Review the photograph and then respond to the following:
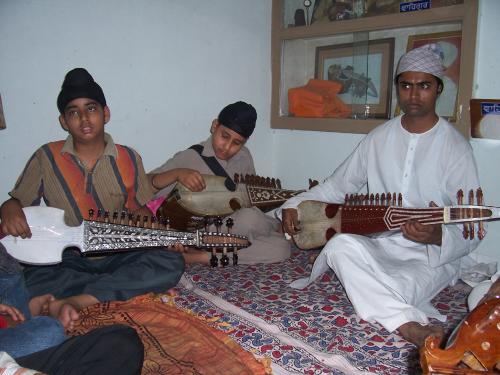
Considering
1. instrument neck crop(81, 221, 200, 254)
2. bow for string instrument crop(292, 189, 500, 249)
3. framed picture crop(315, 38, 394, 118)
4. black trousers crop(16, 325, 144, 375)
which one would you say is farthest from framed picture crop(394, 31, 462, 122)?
black trousers crop(16, 325, 144, 375)

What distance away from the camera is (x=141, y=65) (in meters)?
3.72

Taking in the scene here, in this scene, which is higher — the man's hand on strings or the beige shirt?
the beige shirt

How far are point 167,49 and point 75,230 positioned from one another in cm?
200

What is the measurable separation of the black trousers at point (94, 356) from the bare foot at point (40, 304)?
0.78m

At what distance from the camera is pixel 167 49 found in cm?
386

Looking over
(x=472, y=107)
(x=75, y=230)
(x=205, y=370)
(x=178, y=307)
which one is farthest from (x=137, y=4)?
(x=205, y=370)

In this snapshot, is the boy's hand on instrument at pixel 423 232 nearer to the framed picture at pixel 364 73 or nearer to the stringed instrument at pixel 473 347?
the stringed instrument at pixel 473 347

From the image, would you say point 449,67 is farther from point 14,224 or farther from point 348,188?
point 14,224

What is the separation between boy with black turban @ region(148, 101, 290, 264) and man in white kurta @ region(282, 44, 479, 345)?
1.32 ft

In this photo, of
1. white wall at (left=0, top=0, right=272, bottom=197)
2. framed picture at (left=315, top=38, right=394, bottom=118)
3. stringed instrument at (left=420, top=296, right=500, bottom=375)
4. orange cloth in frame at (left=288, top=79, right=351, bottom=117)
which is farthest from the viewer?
orange cloth in frame at (left=288, top=79, right=351, bottom=117)

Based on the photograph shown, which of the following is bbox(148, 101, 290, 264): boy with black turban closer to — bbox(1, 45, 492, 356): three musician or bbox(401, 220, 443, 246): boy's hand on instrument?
bbox(1, 45, 492, 356): three musician

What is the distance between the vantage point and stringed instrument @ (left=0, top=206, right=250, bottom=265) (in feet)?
7.97

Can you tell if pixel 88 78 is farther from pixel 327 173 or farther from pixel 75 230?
pixel 327 173

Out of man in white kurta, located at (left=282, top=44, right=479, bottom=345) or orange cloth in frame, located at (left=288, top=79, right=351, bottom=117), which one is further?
orange cloth in frame, located at (left=288, top=79, right=351, bottom=117)
